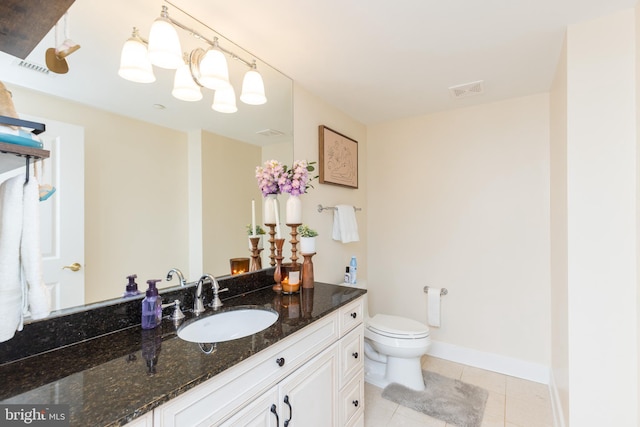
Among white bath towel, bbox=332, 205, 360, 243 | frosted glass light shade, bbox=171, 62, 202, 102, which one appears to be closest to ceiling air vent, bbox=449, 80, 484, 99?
white bath towel, bbox=332, 205, 360, 243

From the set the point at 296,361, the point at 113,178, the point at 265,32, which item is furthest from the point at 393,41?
the point at 296,361

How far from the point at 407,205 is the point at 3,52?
2.62 meters

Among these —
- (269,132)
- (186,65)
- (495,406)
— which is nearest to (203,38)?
(186,65)

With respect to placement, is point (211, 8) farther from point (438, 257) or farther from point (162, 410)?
point (438, 257)

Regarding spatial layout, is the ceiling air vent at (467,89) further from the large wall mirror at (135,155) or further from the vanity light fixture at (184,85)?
the vanity light fixture at (184,85)

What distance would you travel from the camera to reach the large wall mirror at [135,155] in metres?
0.98

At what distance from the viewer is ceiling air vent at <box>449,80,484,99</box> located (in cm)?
201

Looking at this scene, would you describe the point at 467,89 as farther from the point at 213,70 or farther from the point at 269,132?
the point at 213,70

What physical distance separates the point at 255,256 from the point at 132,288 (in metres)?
0.68

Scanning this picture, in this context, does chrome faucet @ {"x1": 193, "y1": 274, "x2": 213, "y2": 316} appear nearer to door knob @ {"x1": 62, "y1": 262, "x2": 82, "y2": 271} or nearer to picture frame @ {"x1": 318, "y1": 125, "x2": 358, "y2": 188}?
door knob @ {"x1": 62, "y1": 262, "x2": 82, "y2": 271}

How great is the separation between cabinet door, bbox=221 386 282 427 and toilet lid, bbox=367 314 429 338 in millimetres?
1211

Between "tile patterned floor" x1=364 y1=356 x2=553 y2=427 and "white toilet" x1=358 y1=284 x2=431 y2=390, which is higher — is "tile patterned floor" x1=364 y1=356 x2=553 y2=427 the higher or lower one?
the lower one

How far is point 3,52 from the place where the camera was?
0.85 meters

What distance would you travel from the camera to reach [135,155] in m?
1.18
